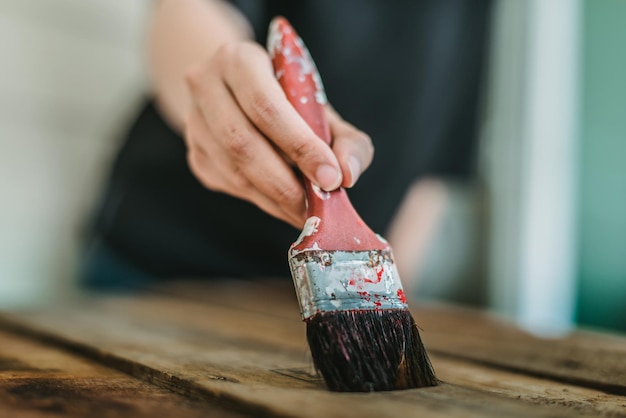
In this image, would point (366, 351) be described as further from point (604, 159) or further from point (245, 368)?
point (604, 159)

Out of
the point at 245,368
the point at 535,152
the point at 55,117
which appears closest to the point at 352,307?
the point at 245,368

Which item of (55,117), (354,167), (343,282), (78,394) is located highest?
(55,117)

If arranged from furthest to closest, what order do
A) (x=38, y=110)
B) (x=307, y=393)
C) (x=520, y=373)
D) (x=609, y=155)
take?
(x=609, y=155) < (x=38, y=110) < (x=520, y=373) < (x=307, y=393)

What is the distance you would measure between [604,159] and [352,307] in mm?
1625

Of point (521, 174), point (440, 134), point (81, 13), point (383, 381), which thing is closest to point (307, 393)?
point (383, 381)

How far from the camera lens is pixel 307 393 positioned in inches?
18.8

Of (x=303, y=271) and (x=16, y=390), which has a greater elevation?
(x=303, y=271)

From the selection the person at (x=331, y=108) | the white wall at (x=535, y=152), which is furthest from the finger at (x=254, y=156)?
the white wall at (x=535, y=152)

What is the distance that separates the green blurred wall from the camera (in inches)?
73.5

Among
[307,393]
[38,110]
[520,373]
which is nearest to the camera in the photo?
[307,393]

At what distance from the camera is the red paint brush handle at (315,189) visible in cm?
54

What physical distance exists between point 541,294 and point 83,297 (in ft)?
4.24

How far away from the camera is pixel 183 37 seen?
944mm

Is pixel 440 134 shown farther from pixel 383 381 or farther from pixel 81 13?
pixel 383 381
